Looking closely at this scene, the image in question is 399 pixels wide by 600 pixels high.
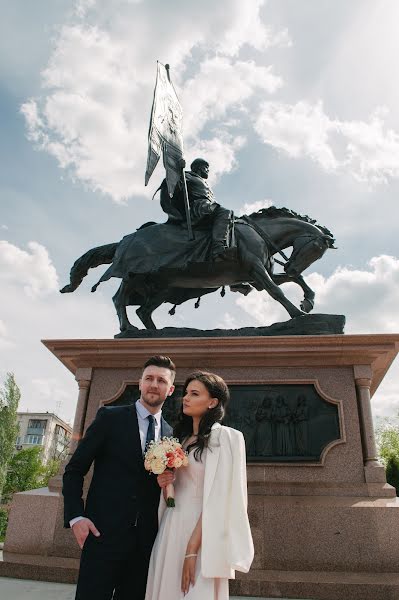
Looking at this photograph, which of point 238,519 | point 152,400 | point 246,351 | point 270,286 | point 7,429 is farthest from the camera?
point 7,429

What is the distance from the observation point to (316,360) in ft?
20.6

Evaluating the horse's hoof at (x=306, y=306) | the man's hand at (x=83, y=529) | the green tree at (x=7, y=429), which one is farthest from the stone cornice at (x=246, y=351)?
the green tree at (x=7, y=429)

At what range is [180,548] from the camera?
2463mm

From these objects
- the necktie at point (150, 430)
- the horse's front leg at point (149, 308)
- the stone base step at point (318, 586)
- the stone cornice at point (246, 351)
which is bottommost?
the stone base step at point (318, 586)

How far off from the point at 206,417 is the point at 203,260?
5320 millimetres

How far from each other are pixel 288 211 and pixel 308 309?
1.86 meters

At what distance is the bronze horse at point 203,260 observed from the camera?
25.6 ft

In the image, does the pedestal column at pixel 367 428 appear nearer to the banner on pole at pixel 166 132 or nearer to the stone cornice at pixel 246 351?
the stone cornice at pixel 246 351

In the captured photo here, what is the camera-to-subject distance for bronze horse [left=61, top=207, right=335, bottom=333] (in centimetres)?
779

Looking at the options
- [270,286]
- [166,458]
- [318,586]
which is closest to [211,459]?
[166,458]

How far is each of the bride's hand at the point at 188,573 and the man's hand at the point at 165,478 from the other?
38cm

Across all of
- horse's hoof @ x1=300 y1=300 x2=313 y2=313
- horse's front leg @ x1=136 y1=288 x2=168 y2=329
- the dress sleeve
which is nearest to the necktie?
the dress sleeve

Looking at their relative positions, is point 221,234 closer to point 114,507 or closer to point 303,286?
point 303,286

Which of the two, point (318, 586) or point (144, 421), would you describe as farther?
point (318, 586)
